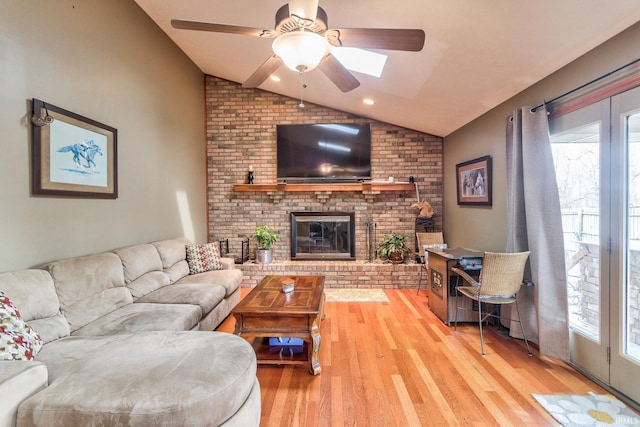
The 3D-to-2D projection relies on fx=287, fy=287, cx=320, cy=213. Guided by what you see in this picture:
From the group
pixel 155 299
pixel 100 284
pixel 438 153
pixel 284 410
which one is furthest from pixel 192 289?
pixel 438 153

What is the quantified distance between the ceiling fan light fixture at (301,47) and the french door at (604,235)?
1994mm

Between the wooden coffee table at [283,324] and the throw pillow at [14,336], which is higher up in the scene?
the throw pillow at [14,336]

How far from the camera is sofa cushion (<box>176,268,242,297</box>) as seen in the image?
10.7 feet

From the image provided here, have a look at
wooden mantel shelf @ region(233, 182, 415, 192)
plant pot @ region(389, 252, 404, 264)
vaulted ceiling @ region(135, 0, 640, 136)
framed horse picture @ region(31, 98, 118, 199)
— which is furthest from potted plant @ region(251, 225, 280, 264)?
vaulted ceiling @ region(135, 0, 640, 136)

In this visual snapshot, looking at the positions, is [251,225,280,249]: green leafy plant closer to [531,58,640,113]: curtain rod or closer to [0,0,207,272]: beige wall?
[0,0,207,272]: beige wall

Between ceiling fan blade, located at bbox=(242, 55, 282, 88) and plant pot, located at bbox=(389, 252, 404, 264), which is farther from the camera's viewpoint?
plant pot, located at bbox=(389, 252, 404, 264)

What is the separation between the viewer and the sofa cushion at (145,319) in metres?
2.05

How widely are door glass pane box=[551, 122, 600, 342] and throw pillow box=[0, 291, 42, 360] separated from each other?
144 inches

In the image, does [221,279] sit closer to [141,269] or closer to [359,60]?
[141,269]

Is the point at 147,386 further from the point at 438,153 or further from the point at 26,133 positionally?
the point at 438,153

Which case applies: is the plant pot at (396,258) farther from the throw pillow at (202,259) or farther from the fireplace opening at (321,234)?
the throw pillow at (202,259)

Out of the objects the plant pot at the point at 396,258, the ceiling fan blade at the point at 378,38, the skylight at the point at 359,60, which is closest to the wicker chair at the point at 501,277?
the ceiling fan blade at the point at 378,38

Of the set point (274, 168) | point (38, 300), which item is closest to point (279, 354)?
point (38, 300)

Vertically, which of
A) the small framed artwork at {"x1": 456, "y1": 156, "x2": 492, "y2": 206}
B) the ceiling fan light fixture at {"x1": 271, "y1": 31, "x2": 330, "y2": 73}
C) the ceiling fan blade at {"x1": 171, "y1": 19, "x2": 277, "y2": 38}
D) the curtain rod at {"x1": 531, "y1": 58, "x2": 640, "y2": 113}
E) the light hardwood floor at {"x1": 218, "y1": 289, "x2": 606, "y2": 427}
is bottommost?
the light hardwood floor at {"x1": 218, "y1": 289, "x2": 606, "y2": 427}
